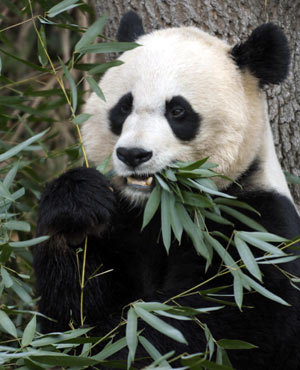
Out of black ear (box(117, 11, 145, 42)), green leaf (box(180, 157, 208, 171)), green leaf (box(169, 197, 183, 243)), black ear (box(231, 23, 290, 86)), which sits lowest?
green leaf (box(169, 197, 183, 243))

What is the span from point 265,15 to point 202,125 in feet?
3.28

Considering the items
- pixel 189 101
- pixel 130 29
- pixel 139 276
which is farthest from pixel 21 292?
pixel 130 29

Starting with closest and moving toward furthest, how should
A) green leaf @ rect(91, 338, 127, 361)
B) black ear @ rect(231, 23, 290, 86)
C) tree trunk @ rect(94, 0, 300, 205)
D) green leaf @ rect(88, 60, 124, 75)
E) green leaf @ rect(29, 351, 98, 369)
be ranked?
1. green leaf @ rect(29, 351, 98, 369)
2. green leaf @ rect(91, 338, 127, 361)
3. green leaf @ rect(88, 60, 124, 75)
4. black ear @ rect(231, 23, 290, 86)
5. tree trunk @ rect(94, 0, 300, 205)

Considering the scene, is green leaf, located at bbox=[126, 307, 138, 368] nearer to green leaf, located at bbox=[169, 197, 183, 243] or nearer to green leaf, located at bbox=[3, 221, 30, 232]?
green leaf, located at bbox=[169, 197, 183, 243]

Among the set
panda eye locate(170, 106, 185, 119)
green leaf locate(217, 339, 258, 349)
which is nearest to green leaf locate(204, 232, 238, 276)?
green leaf locate(217, 339, 258, 349)

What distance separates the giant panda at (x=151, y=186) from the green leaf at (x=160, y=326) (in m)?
0.30

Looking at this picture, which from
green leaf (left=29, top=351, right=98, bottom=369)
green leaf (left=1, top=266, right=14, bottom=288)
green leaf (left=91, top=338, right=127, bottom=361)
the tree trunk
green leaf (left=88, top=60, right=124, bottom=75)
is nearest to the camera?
green leaf (left=29, top=351, right=98, bottom=369)

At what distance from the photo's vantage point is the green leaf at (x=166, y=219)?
7.54ft

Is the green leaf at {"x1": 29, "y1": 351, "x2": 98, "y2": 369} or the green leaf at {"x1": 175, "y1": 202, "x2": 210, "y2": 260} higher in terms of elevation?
the green leaf at {"x1": 175, "y1": 202, "x2": 210, "y2": 260}

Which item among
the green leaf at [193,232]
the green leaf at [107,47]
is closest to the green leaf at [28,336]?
the green leaf at [193,232]

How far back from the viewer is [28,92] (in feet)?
10.5

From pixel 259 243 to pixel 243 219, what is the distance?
18cm

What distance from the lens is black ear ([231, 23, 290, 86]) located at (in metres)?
2.68

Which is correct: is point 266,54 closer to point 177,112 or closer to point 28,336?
point 177,112
